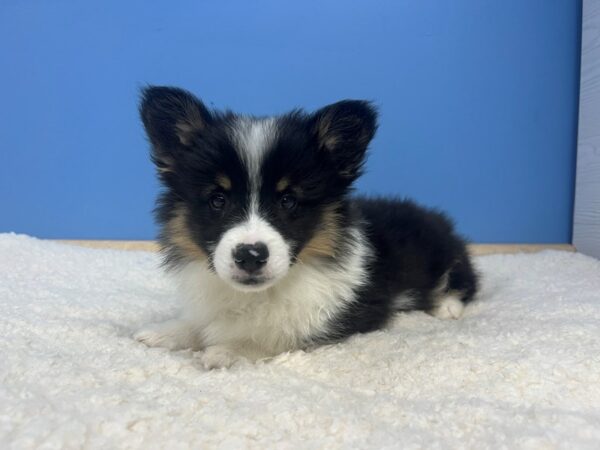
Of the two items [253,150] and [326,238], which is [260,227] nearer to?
[253,150]

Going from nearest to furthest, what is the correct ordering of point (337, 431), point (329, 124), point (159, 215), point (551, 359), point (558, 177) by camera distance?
point (337, 431)
point (551, 359)
point (329, 124)
point (159, 215)
point (558, 177)

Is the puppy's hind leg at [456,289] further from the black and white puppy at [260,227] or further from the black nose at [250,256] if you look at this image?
the black nose at [250,256]

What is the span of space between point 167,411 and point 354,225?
1245 millimetres

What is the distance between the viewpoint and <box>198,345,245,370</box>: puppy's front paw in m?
1.85

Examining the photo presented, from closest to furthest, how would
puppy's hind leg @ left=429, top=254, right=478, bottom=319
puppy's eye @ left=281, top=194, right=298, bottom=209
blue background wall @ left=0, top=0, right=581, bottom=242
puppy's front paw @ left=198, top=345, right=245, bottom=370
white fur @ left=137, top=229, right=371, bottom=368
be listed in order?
puppy's front paw @ left=198, top=345, right=245, bottom=370, puppy's eye @ left=281, top=194, right=298, bottom=209, white fur @ left=137, top=229, right=371, bottom=368, puppy's hind leg @ left=429, top=254, right=478, bottom=319, blue background wall @ left=0, top=0, right=581, bottom=242

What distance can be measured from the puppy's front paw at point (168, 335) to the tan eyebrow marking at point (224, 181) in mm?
711

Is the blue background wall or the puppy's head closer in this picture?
the puppy's head

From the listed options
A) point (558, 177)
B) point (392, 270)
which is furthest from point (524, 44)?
point (392, 270)

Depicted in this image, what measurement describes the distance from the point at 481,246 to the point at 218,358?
3.16 m

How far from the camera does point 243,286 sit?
1.84 meters

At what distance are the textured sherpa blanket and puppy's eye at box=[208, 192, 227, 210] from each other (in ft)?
1.95

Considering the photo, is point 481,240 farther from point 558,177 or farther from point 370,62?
point 370,62

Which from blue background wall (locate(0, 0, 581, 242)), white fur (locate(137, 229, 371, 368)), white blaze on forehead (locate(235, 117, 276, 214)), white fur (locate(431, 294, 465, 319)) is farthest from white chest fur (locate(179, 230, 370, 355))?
blue background wall (locate(0, 0, 581, 242))

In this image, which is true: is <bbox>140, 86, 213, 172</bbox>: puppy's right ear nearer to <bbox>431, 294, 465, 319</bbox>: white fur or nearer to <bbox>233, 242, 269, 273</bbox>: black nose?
<bbox>233, 242, 269, 273</bbox>: black nose
